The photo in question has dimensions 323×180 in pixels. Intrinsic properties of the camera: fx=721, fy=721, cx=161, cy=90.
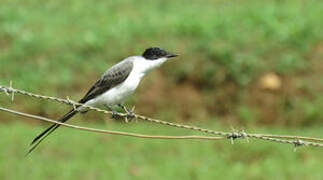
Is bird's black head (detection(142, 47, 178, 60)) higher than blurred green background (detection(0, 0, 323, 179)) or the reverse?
the reverse

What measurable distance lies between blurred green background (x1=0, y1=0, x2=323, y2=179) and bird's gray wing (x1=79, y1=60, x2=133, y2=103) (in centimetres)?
278

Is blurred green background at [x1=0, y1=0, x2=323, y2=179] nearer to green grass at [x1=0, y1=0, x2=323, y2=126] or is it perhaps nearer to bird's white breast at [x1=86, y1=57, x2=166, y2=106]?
green grass at [x1=0, y1=0, x2=323, y2=126]

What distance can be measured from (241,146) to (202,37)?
3074 millimetres

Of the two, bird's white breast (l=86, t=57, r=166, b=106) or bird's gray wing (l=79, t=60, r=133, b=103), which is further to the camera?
bird's gray wing (l=79, t=60, r=133, b=103)

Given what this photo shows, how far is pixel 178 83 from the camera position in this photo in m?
11.6

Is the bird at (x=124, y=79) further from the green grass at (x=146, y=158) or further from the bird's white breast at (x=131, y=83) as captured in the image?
the green grass at (x=146, y=158)

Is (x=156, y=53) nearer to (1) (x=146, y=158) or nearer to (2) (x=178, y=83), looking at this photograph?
(1) (x=146, y=158)

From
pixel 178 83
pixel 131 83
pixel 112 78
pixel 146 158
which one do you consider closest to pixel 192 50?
pixel 178 83

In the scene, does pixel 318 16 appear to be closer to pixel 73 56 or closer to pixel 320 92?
pixel 320 92

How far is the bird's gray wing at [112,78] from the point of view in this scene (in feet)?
18.7

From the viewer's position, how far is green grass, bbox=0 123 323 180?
8570 millimetres

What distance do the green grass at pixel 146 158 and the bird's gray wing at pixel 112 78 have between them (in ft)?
8.99

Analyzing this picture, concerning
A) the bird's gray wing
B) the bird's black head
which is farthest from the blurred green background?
the bird's black head

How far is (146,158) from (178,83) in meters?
2.57
